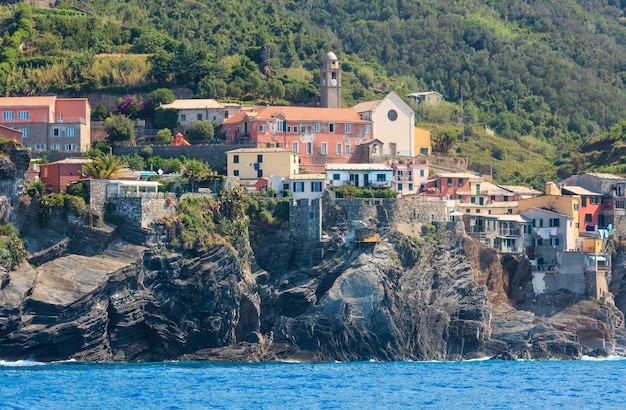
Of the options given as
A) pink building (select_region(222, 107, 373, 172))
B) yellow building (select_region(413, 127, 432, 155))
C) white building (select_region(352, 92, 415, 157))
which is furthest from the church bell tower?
yellow building (select_region(413, 127, 432, 155))

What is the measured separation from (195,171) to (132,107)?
17.8 m

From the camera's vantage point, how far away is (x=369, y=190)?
360 feet

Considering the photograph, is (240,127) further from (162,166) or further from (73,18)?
(73,18)

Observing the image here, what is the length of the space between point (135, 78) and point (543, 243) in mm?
34880

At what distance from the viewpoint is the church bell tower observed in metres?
127

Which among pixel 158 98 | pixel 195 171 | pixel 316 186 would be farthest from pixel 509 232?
pixel 158 98

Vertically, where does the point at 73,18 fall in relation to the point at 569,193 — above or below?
above

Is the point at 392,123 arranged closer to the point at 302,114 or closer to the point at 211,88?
the point at 302,114

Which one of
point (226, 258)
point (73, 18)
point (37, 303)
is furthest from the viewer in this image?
point (73, 18)

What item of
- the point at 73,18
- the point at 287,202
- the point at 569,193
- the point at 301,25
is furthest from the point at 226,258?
the point at 301,25

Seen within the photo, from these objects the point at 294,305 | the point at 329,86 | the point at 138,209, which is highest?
the point at 329,86

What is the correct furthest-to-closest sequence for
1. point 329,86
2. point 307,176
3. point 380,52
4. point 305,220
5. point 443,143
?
point 380,52 < point 443,143 < point 329,86 < point 307,176 < point 305,220

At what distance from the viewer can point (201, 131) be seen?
390 ft

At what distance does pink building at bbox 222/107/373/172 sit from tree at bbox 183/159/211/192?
5818mm
